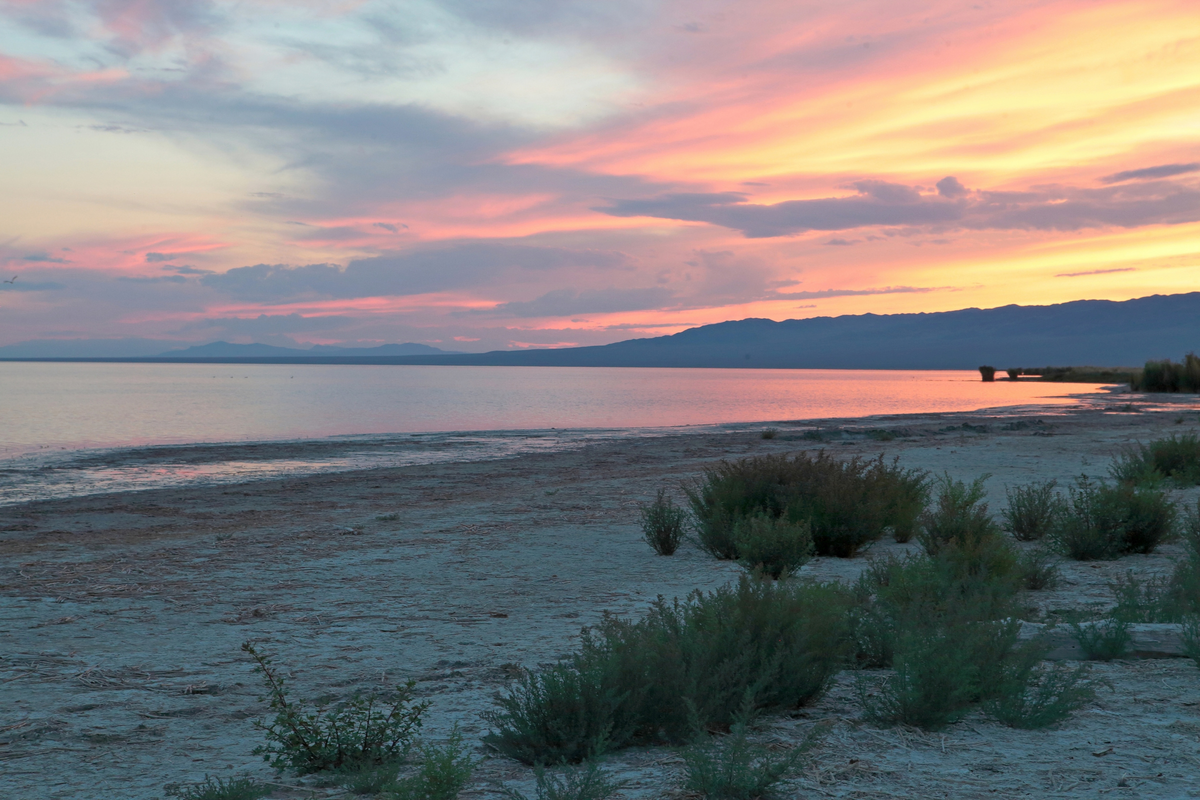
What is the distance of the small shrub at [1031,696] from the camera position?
13.3ft

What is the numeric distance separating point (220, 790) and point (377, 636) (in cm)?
296

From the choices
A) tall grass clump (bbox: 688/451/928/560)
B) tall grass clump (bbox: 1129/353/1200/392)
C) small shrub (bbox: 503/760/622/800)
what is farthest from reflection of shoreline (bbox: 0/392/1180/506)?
tall grass clump (bbox: 1129/353/1200/392)

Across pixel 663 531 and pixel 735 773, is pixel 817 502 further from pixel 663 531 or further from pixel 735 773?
pixel 735 773

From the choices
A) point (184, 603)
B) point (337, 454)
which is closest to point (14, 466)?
point (337, 454)

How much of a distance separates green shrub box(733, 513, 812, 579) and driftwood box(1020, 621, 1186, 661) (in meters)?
2.88

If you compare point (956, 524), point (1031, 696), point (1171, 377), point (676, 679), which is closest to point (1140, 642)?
point (1031, 696)

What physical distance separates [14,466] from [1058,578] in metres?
24.7

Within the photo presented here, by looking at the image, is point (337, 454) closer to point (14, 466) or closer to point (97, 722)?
point (14, 466)

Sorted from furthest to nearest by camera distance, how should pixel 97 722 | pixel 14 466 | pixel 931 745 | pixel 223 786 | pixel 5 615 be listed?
pixel 14 466, pixel 5 615, pixel 97 722, pixel 931 745, pixel 223 786

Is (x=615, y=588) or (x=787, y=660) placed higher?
(x=787, y=660)

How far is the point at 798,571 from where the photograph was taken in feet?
27.0

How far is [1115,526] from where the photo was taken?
852 cm

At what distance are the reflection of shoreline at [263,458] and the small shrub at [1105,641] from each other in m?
17.8

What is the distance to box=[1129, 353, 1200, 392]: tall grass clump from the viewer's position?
51044mm
